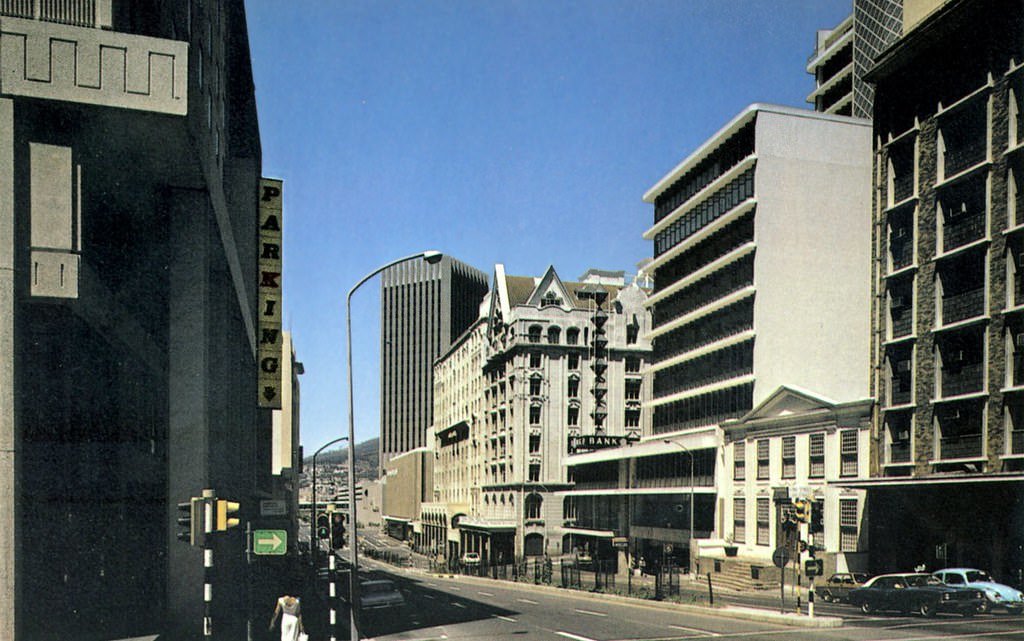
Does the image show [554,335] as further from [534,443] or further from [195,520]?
[195,520]

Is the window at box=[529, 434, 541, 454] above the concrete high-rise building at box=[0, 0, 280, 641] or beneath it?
beneath

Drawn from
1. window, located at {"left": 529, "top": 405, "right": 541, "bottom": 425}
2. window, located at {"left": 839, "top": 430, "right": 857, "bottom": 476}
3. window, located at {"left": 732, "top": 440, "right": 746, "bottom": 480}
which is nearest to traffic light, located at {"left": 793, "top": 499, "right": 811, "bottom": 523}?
window, located at {"left": 839, "top": 430, "right": 857, "bottom": 476}

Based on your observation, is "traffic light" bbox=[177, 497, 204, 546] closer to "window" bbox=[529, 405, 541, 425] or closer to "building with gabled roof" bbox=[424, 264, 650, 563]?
"building with gabled roof" bbox=[424, 264, 650, 563]

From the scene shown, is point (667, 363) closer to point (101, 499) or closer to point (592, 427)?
point (592, 427)

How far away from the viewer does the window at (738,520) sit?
5662cm

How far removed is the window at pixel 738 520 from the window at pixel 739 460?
145cm

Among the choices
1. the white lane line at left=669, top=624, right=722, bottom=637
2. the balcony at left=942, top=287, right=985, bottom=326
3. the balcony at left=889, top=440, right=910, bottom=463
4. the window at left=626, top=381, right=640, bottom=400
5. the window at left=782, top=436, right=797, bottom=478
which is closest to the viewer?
the white lane line at left=669, top=624, right=722, bottom=637

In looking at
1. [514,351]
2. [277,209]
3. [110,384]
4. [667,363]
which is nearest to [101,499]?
[110,384]

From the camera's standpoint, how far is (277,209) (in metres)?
41.0

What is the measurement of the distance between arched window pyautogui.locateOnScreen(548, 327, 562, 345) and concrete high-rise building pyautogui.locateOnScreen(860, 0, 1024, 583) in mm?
53393

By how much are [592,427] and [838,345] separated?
4209 cm

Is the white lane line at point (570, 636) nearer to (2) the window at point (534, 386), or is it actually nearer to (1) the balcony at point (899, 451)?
(1) the balcony at point (899, 451)

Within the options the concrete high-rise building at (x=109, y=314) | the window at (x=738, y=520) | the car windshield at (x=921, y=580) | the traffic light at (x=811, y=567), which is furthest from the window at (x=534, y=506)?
the traffic light at (x=811, y=567)

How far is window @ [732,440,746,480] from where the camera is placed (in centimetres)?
5738
